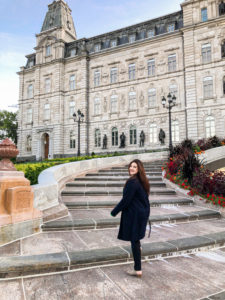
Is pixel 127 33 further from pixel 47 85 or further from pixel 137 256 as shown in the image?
pixel 137 256

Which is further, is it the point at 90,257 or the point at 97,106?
the point at 97,106

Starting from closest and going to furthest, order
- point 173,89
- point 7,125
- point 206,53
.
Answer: point 206,53 → point 173,89 → point 7,125

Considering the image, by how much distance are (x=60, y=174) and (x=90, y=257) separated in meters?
5.53

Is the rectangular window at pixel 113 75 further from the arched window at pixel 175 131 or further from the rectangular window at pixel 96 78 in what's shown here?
the arched window at pixel 175 131

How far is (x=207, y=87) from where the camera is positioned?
2275 cm

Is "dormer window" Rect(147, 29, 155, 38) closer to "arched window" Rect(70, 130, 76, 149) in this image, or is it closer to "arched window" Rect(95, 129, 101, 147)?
"arched window" Rect(95, 129, 101, 147)

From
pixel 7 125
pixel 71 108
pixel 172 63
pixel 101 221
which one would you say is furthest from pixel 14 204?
pixel 7 125

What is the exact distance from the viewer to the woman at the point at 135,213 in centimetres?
279

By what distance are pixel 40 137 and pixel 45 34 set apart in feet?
54.4

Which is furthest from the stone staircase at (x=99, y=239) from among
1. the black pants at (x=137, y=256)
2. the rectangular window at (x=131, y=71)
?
the rectangular window at (x=131, y=71)

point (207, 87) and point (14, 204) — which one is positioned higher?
point (207, 87)

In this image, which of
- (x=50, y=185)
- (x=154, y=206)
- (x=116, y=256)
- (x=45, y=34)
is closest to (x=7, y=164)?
(x=50, y=185)

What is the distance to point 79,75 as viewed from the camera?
29.5m

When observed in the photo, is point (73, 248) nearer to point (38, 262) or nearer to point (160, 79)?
point (38, 262)
